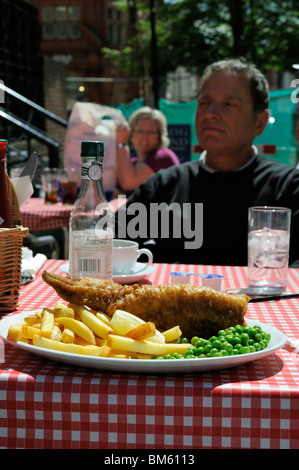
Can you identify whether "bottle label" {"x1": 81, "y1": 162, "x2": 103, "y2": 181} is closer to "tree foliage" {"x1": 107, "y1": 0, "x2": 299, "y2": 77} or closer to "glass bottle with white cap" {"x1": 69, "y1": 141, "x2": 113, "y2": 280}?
"glass bottle with white cap" {"x1": 69, "y1": 141, "x2": 113, "y2": 280}

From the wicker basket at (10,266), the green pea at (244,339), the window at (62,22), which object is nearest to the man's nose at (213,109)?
the wicker basket at (10,266)

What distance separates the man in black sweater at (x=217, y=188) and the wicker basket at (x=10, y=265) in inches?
49.0

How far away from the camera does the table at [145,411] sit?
88 centimetres

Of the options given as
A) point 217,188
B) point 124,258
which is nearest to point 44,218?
point 217,188

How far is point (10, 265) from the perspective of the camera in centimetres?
136

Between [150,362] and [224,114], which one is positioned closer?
[150,362]

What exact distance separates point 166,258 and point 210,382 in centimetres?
173

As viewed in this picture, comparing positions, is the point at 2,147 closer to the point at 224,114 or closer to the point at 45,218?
the point at 224,114

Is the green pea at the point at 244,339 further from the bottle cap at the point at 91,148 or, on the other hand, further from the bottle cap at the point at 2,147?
the bottle cap at the point at 2,147

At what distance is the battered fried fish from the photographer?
1075mm

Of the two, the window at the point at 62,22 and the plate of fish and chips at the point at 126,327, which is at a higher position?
the window at the point at 62,22

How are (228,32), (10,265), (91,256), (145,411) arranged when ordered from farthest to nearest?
1. (228,32)
2. (91,256)
3. (10,265)
4. (145,411)

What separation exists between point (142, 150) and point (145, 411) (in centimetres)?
532
